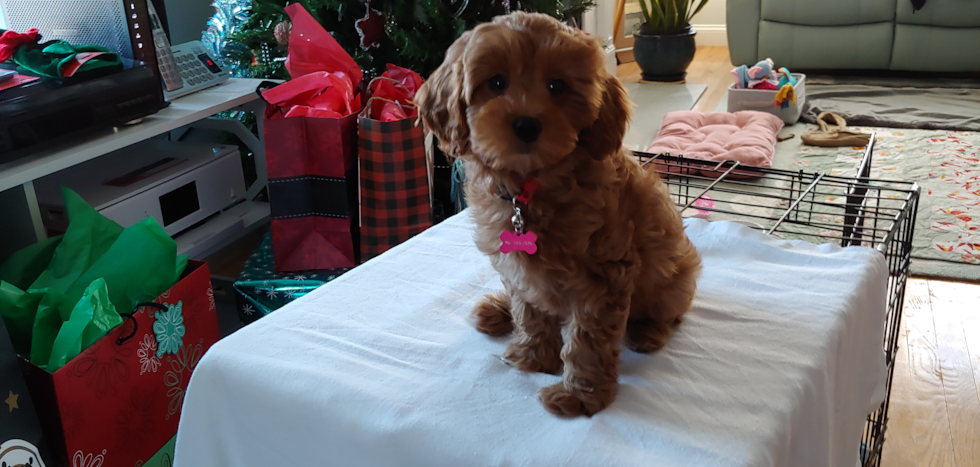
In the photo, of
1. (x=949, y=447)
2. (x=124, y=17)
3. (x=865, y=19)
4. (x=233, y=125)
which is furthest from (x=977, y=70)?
(x=124, y=17)

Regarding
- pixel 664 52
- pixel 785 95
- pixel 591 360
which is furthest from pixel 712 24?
pixel 591 360

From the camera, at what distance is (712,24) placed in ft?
21.3

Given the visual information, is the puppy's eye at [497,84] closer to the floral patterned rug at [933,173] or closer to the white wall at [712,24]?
the floral patterned rug at [933,173]

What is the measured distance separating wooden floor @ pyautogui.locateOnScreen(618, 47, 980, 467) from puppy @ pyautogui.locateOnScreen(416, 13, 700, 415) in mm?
1027

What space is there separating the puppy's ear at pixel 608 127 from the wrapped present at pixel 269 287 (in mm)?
1107

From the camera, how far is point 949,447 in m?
1.63

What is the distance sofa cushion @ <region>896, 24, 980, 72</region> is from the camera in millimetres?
4570

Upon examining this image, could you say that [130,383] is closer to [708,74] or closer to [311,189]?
[311,189]

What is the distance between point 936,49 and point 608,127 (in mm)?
4812

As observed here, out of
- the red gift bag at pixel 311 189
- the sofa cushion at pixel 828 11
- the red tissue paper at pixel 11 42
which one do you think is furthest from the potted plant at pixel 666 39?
the red tissue paper at pixel 11 42

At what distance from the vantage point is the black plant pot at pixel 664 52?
5.00m

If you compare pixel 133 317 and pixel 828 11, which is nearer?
pixel 133 317

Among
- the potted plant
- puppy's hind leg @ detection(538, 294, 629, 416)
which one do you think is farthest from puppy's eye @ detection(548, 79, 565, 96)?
the potted plant

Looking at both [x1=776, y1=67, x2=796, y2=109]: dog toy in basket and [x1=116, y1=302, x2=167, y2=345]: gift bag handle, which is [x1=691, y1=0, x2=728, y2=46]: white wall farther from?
[x1=116, y1=302, x2=167, y2=345]: gift bag handle
